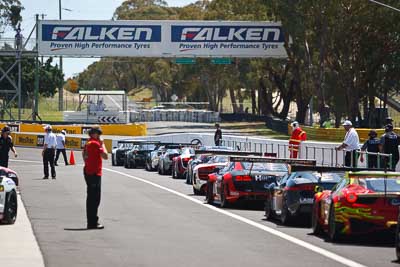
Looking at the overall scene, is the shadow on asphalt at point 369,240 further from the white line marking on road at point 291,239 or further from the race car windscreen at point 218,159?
the race car windscreen at point 218,159

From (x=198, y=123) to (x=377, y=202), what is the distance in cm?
8021

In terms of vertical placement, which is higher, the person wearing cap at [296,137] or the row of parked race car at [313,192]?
the person wearing cap at [296,137]

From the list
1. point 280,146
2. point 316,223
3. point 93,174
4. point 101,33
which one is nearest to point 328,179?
point 316,223

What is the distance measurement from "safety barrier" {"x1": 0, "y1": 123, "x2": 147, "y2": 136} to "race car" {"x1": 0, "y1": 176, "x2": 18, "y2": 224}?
48.8m

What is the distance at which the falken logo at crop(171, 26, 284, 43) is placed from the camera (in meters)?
67.9

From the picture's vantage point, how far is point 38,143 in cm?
6638

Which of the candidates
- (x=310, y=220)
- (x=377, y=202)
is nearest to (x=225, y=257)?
(x=377, y=202)

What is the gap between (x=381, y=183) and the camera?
48.9 feet

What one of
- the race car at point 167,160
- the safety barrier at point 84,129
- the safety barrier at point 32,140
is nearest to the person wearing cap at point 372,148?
the race car at point 167,160

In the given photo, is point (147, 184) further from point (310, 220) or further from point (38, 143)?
point (38, 143)

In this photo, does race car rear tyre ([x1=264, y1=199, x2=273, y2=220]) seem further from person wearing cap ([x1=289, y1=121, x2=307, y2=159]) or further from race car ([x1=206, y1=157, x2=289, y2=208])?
person wearing cap ([x1=289, y1=121, x2=307, y2=159])

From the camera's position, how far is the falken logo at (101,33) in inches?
2665

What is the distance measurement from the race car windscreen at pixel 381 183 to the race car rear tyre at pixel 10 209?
578 centimetres

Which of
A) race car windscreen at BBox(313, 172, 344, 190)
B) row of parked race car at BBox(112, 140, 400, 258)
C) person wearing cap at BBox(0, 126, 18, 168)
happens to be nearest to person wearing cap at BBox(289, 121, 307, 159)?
row of parked race car at BBox(112, 140, 400, 258)
